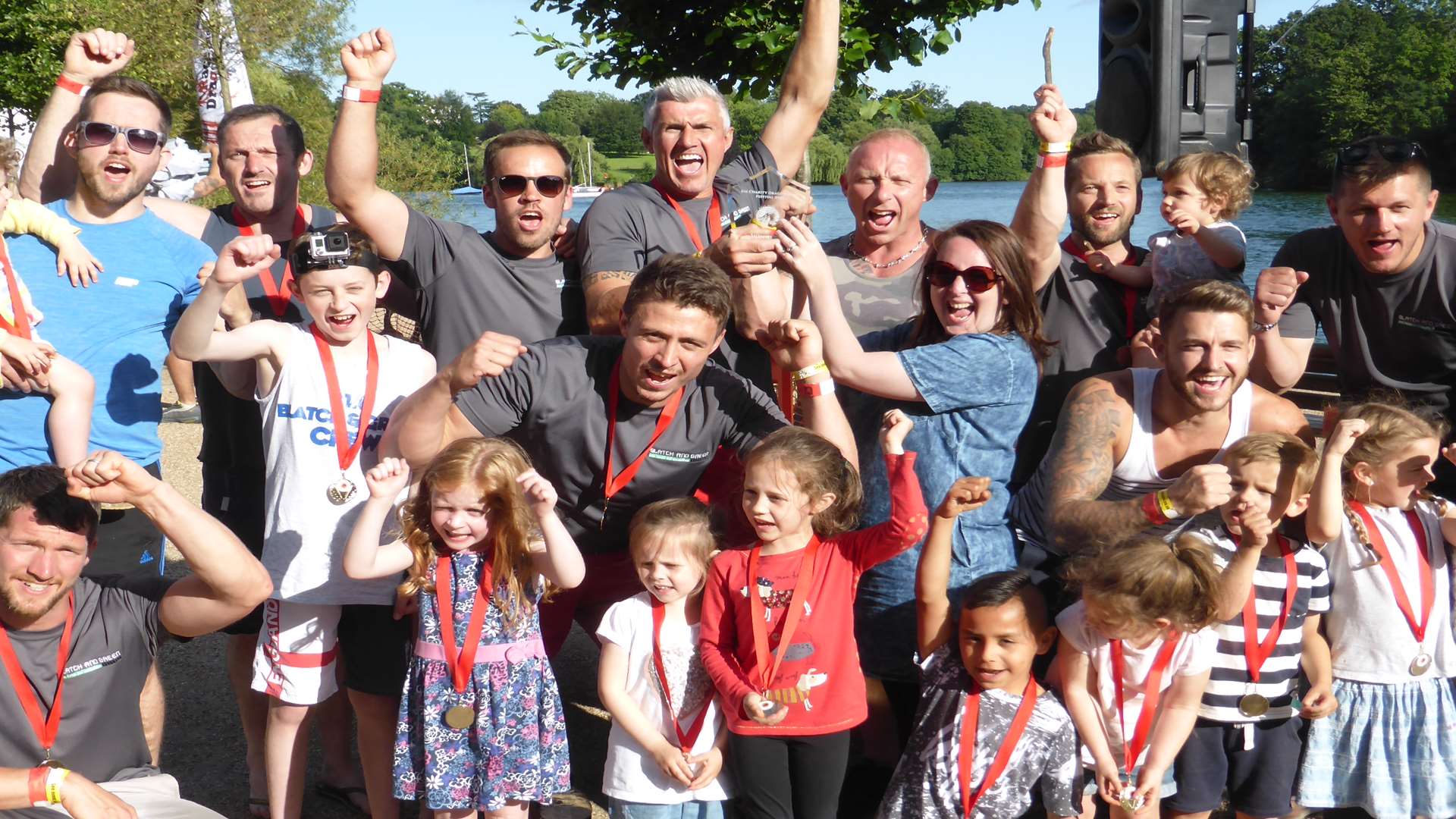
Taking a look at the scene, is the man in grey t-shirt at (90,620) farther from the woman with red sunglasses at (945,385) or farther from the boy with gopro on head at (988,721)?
the boy with gopro on head at (988,721)

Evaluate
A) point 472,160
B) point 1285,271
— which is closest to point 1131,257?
point 1285,271

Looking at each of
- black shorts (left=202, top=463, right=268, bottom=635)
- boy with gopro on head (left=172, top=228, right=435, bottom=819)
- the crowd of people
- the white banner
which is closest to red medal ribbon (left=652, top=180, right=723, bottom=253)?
the crowd of people

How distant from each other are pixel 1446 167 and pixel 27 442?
130 ft

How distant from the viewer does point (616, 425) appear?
375cm

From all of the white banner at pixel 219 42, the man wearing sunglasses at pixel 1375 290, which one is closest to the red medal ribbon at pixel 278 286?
the man wearing sunglasses at pixel 1375 290

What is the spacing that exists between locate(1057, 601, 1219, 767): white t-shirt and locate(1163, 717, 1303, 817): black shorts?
21 centimetres

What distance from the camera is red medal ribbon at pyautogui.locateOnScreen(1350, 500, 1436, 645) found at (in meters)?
3.71

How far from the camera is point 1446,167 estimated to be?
113ft

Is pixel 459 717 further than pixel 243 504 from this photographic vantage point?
No

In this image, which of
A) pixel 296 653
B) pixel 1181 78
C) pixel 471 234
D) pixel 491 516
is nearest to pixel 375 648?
pixel 296 653

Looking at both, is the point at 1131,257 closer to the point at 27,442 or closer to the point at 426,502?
the point at 426,502

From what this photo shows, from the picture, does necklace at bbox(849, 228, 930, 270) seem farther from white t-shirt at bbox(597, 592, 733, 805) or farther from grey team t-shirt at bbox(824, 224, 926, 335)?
white t-shirt at bbox(597, 592, 733, 805)

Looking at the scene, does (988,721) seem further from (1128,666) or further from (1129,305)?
(1129,305)

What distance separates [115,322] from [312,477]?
1073 mm
